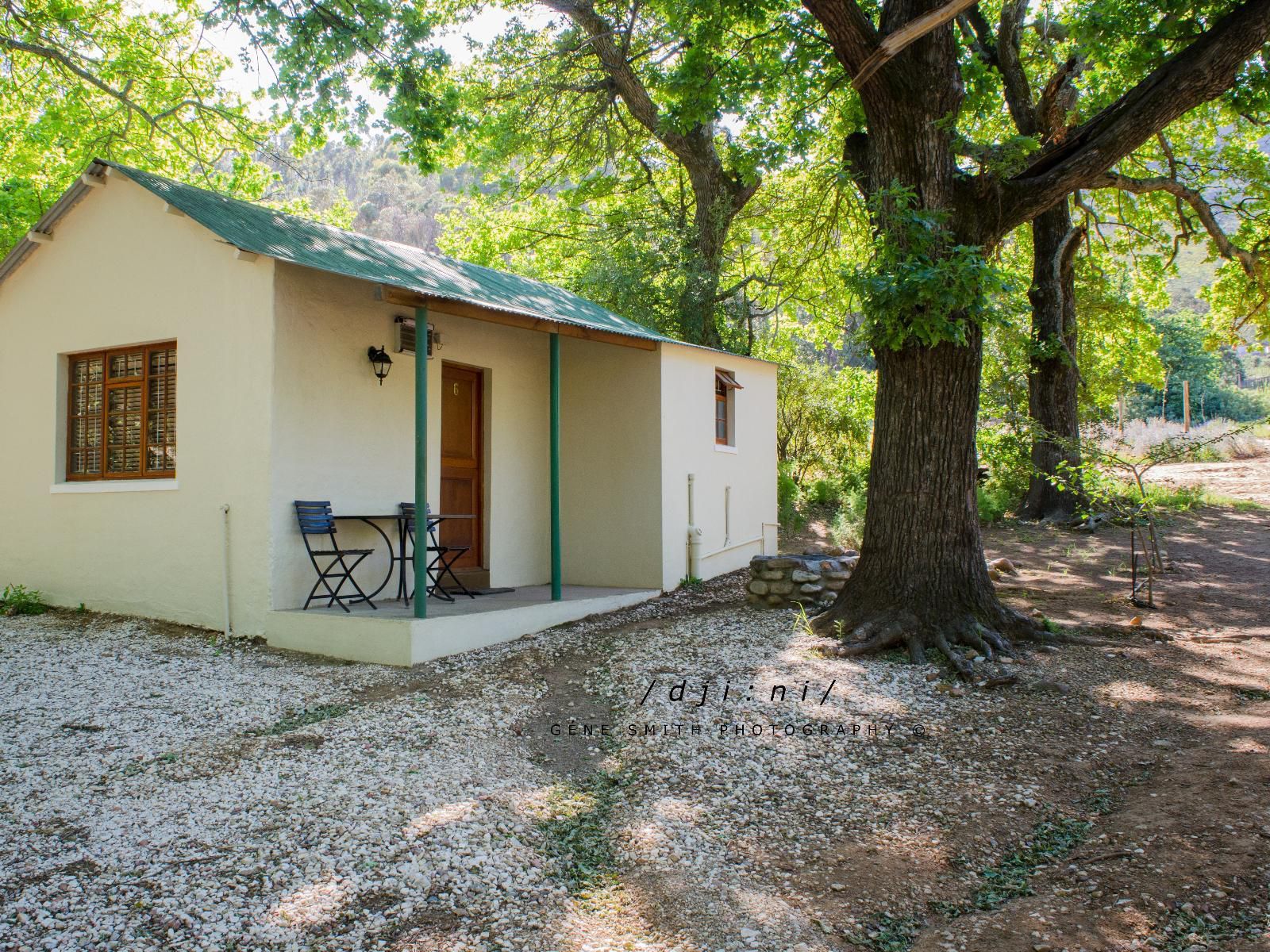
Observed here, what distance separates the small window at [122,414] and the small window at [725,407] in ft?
19.3

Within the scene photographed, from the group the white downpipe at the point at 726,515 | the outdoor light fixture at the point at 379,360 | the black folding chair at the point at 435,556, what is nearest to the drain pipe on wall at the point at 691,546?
the white downpipe at the point at 726,515

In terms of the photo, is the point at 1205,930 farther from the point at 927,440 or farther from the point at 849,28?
the point at 849,28

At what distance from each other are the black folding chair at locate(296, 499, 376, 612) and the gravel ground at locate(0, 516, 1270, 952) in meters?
0.73

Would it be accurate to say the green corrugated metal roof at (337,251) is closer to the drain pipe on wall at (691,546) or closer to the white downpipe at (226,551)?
the drain pipe on wall at (691,546)

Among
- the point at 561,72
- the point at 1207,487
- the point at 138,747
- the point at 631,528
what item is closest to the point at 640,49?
the point at 561,72

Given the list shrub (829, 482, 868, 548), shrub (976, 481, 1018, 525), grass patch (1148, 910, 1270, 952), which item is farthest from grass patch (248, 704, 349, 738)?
shrub (976, 481, 1018, 525)

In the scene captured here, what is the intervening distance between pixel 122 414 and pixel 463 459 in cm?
310

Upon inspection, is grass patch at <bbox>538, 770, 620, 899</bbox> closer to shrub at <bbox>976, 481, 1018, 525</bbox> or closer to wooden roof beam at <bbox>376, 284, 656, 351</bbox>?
wooden roof beam at <bbox>376, 284, 656, 351</bbox>

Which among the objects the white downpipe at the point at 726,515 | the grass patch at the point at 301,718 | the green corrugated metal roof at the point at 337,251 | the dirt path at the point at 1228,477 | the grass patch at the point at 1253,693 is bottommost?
the grass patch at the point at 301,718

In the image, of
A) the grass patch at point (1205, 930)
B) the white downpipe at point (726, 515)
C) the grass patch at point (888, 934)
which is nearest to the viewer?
the grass patch at point (1205, 930)

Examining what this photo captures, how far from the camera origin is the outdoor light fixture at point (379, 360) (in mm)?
7977

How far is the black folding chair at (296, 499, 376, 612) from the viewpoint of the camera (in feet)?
23.4

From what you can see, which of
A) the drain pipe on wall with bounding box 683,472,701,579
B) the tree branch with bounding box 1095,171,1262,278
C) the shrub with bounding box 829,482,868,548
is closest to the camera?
the tree branch with bounding box 1095,171,1262,278

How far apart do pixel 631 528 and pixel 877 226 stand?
4342 millimetres
